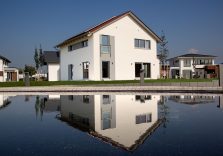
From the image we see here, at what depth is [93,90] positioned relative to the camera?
63.6 ft

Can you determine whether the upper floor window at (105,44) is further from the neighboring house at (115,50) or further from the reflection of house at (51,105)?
the reflection of house at (51,105)

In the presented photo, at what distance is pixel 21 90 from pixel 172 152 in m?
19.5

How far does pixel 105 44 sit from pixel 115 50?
59.0 inches

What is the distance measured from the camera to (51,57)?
43562mm

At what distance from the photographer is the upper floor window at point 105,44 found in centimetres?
3078

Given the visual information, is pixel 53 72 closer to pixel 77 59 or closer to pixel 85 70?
pixel 77 59

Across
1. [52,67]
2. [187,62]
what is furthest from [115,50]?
[187,62]

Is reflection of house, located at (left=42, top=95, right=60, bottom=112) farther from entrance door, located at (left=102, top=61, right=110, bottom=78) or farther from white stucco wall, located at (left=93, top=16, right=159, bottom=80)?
entrance door, located at (left=102, top=61, right=110, bottom=78)

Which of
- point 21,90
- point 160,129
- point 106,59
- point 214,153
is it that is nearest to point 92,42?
point 106,59

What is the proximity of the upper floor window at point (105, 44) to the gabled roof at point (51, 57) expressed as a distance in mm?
14294

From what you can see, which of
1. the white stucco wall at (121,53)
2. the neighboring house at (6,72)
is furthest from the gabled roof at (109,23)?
the neighboring house at (6,72)

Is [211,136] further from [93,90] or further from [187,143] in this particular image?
[93,90]

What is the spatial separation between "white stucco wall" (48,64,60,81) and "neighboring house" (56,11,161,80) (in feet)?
23.5

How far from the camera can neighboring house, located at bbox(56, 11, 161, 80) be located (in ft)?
100
